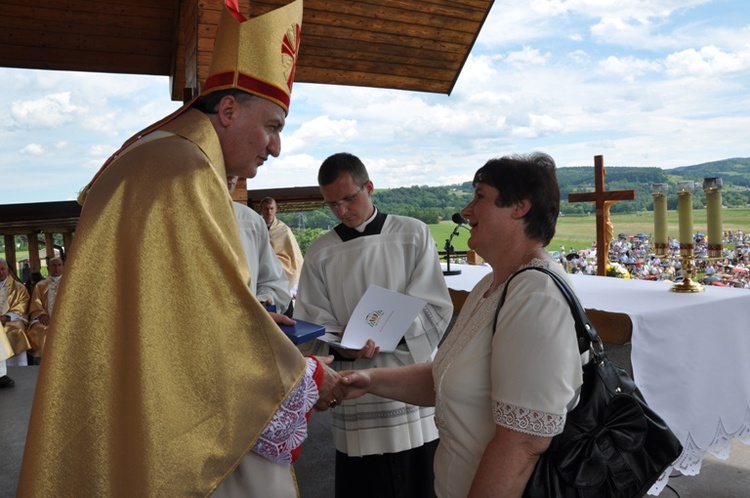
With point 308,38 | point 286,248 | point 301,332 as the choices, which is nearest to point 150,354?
point 301,332

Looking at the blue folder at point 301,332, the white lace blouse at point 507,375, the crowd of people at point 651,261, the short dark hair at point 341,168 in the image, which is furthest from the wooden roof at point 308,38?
the white lace blouse at point 507,375

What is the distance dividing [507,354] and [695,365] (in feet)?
5.43

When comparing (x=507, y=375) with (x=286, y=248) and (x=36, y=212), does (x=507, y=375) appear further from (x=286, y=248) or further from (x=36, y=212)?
(x=36, y=212)

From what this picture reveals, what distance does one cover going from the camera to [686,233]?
2.91 m

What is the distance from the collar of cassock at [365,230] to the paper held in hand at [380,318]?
0.44 m

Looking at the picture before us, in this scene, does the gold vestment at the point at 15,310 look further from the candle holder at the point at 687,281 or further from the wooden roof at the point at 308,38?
the candle holder at the point at 687,281

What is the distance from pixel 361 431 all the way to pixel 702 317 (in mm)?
1479

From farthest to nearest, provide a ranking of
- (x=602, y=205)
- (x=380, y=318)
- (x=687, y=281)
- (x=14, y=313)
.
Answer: (x=14, y=313), (x=602, y=205), (x=687, y=281), (x=380, y=318)

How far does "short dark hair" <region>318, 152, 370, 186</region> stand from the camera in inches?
97.3

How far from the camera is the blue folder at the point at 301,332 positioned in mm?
1763

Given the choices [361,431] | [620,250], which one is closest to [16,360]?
[361,431]

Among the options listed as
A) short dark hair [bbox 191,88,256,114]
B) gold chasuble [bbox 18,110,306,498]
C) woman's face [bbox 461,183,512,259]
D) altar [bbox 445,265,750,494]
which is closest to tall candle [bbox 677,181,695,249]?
altar [bbox 445,265,750,494]

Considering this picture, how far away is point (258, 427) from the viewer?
1342mm

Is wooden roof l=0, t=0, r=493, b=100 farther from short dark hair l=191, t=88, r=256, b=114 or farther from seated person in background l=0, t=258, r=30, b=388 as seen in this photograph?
short dark hair l=191, t=88, r=256, b=114
